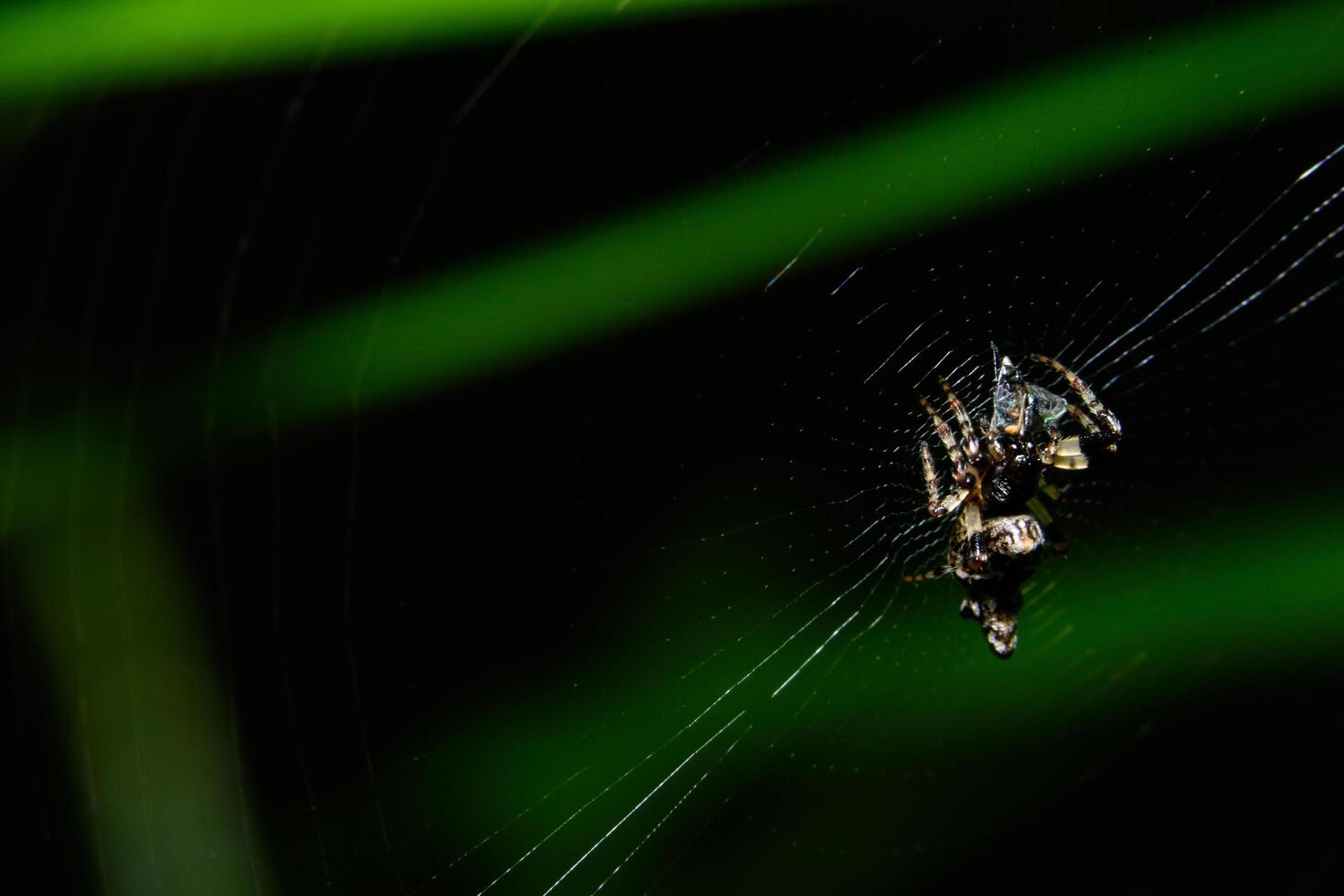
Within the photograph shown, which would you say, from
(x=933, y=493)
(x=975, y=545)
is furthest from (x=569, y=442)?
Answer: (x=975, y=545)

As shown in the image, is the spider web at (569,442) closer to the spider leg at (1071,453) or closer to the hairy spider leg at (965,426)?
the hairy spider leg at (965,426)

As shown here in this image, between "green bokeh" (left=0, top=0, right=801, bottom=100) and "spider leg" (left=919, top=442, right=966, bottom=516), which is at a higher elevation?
"green bokeh" (left=0, top=0, right=801, bottom=100)

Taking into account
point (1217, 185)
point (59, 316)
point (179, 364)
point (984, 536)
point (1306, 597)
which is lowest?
point (1306, 597)

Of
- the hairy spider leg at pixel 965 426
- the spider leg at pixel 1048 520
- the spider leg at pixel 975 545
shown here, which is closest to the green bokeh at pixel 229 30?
the hairy spider leg at pixel 965 426

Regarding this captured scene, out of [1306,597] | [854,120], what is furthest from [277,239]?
[1306,597]

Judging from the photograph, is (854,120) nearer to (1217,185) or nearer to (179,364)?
(1217,185)

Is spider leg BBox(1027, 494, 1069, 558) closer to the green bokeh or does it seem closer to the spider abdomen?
the spider abdomen

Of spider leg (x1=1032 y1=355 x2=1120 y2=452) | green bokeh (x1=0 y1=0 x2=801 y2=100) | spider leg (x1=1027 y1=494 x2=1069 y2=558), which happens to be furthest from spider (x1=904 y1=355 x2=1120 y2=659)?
green bokeh (x1=0 y1=0 x2=801 y2=100)
